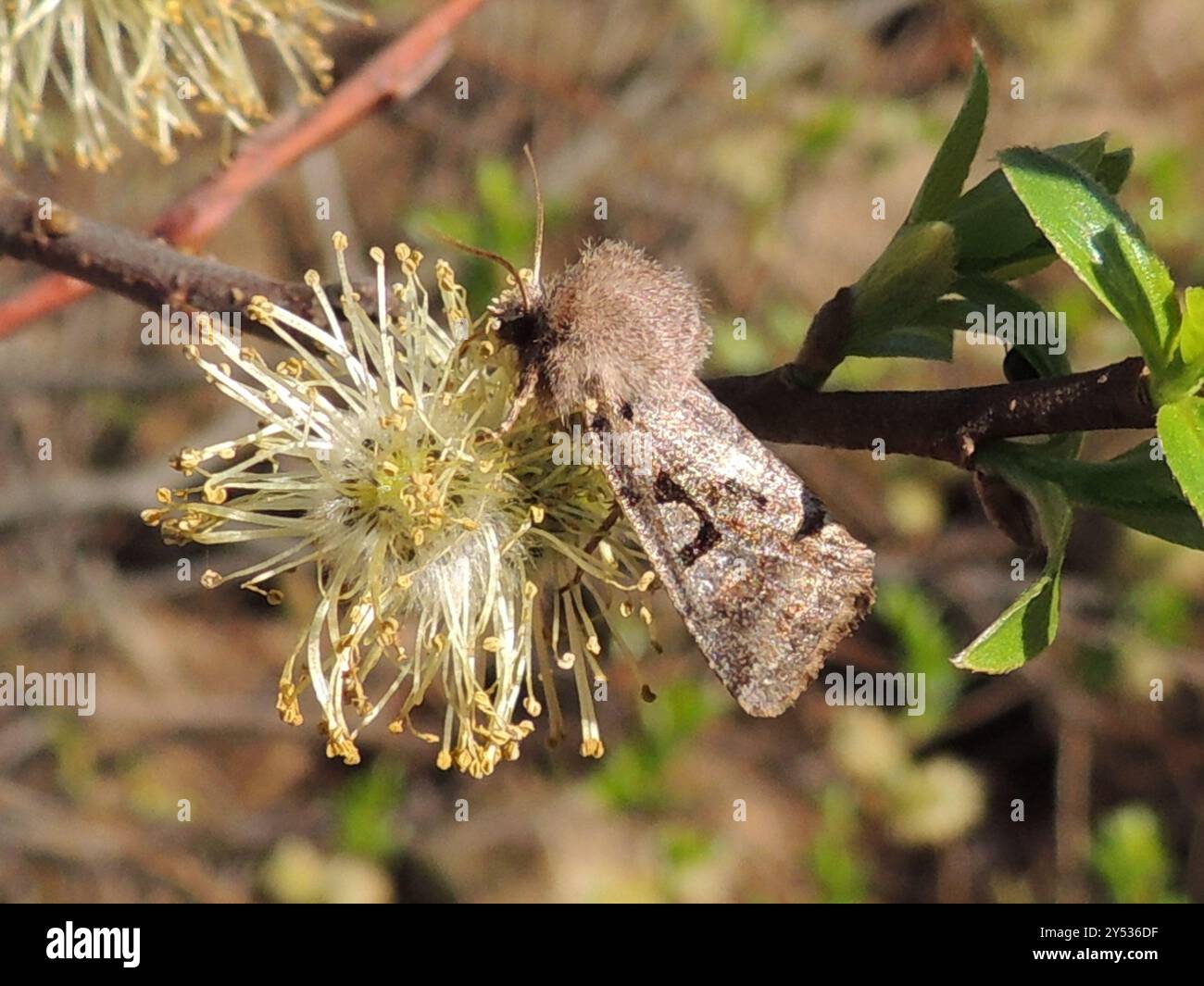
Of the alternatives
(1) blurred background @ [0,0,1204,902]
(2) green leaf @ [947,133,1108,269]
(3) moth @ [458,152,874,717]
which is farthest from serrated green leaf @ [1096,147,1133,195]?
(1) blurred background @ [0,0,1204,902]

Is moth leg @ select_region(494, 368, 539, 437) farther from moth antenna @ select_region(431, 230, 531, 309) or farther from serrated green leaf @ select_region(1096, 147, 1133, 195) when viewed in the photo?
serrated green leaf @ select_region(1096, 147, 1133, 195)

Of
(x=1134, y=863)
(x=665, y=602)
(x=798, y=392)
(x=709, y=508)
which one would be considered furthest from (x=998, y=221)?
(x=665, y=602)

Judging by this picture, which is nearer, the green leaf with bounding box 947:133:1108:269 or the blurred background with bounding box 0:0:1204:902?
the green leaf with bounding box 947:133:1108:269

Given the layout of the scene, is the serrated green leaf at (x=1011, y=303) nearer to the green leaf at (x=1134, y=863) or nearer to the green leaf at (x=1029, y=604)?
the green leaf at (x=1029, y=604)

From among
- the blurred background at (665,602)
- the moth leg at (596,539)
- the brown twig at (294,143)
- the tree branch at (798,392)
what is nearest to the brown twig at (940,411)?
the tree branch at (798,392)

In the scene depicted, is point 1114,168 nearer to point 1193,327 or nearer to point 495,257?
point 1193,327

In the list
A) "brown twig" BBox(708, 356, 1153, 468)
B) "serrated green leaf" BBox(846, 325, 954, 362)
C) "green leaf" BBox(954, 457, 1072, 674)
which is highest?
"serrated green leaf" BBox(846, 325, 954, 362)

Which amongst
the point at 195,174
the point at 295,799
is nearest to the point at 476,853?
the point at 295,799
